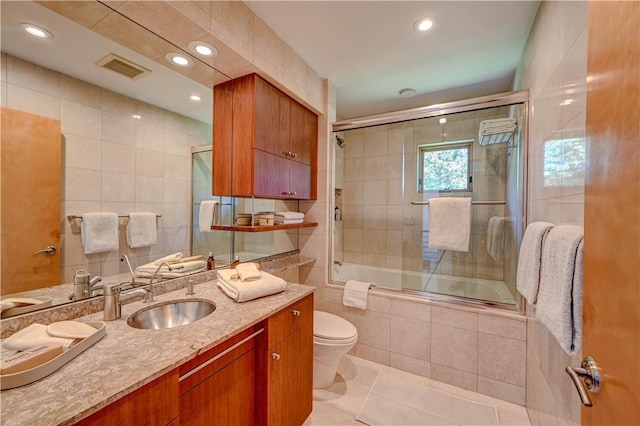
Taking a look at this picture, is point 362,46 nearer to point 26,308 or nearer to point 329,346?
point 329,346

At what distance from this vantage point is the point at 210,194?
1804 mm

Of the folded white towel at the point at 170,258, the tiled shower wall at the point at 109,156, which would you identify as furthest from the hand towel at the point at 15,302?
the folded white towel at the point at 170,258

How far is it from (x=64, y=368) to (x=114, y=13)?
145 cm

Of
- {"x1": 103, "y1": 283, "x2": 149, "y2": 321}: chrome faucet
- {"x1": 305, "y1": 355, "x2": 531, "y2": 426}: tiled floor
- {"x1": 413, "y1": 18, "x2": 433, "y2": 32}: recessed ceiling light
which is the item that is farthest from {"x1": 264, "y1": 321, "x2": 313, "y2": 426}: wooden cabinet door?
{"x1": 413, "y1": 18, "x2": 433, "y2": 32}: recessed ceiling light

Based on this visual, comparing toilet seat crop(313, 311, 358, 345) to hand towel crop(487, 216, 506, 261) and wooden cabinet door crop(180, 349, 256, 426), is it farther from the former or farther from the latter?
hand towel crop(487, 216, 506, 261)

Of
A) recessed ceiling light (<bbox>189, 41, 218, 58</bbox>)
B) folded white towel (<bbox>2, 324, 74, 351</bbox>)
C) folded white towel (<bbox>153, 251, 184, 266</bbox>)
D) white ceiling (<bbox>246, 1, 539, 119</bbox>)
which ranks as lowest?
folded white towel (<bbox>2, 324, 74, 351</bbox>)

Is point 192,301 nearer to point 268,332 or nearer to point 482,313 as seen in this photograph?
point 268,332

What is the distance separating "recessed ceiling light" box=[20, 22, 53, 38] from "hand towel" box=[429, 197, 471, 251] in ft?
8.26

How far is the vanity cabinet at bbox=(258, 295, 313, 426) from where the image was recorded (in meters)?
1.26

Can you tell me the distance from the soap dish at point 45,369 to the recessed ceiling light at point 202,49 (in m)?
1.48

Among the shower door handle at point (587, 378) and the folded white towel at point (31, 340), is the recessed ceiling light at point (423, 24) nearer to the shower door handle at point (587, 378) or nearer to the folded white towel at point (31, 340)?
the shower door handle at point (587, 378)

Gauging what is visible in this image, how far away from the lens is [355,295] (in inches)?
90.1

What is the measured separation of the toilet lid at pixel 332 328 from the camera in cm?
177

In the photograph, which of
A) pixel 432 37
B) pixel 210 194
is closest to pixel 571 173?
pixel 432 37
